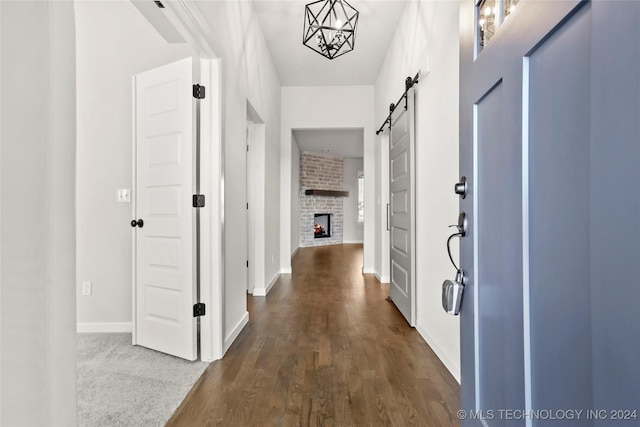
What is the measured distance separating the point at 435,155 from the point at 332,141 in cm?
551

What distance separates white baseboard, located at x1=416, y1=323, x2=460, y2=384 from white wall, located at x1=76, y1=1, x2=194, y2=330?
244 centimetres

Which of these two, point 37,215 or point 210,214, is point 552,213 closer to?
point 37,215

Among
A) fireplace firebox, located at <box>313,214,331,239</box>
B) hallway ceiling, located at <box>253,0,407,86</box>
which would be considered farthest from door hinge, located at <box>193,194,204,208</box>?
fireplace firebox, located at <box>313,214,331,239</box>

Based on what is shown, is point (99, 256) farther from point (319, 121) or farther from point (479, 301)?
point (319, 121)

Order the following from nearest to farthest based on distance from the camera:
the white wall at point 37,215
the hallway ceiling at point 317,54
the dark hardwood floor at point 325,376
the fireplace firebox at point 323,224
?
the white wall at point 37,215
the dark hardwood floor at point 325,376
the hallway ceiling at point 317,54
the fireplace firebox at point 323,224

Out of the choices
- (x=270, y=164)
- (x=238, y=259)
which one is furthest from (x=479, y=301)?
(x=270, y=164)

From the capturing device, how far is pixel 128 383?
1.79m

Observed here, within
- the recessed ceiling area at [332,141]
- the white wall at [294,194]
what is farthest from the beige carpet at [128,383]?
the recessed ceiling area at [332,141]

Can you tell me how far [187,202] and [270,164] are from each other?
7.33 ft

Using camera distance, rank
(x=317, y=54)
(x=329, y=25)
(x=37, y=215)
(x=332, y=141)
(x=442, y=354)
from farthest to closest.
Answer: (x=332, y=141)
(x=317, y=54)
(x=329, y=25)
(x=442, y=354)
(x=37, y=215)

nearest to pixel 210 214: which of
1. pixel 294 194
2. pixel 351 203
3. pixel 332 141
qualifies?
pixel 294 194

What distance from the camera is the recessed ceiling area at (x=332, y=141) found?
6770mm

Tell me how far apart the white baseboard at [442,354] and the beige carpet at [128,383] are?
5.04 feet

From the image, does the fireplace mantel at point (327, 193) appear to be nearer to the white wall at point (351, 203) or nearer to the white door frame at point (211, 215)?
the white wall at point (351, 203)
